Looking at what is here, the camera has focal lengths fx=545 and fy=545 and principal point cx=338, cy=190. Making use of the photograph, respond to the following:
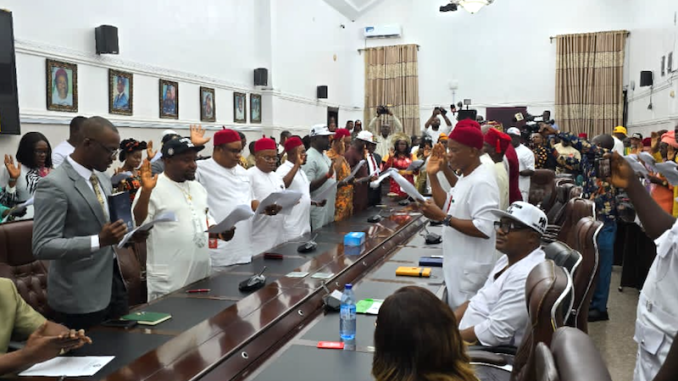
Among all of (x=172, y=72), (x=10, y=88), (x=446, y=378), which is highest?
(x=172, y=72)

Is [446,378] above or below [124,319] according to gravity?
above

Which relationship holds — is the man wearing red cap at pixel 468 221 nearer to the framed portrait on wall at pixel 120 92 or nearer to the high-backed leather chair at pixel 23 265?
the high-backed leather chair at pixel 23 265

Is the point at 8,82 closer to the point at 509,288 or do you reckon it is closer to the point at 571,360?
the point at 509,288

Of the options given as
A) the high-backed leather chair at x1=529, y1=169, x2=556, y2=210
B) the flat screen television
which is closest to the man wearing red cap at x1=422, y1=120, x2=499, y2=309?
the high-backed leather chair at x1=529, y1=169, x2=556, y2=210

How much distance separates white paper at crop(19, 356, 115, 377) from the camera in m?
1.69

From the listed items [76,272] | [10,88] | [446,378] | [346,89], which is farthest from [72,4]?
[346,89]

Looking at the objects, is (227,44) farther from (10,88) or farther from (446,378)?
(446,378)

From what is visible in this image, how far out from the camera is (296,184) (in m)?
4.82

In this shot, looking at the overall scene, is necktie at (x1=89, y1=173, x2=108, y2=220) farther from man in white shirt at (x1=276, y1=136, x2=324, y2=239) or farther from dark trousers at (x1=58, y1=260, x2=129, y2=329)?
man in white shirt at (x1=276, y1=136, x2=324, y2=239)

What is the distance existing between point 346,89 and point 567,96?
18.3ft

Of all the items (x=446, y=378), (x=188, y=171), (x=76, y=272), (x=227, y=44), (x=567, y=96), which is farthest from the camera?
(x=567, y=96)

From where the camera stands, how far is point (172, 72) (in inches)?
304

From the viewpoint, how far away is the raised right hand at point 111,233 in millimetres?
2090

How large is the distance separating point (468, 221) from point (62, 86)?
484cm
